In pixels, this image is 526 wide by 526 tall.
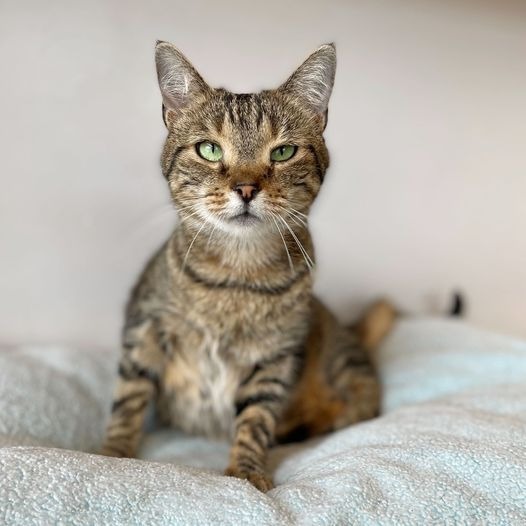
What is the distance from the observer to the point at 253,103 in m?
1.10

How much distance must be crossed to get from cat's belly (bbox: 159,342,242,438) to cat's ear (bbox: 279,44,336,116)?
0.51 meters

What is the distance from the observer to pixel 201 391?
1.26 meters

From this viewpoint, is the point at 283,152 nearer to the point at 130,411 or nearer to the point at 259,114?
the point at 259,114

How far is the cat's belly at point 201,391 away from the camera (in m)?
1.21

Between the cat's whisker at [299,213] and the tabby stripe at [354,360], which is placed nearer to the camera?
the cat's whisker at [299,213]

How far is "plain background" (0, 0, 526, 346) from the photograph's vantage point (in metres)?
1.57

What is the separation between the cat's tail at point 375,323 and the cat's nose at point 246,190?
0.86 m

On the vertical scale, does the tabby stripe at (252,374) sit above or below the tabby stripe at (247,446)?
above

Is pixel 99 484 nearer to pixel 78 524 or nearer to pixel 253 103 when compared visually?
pixel 78 524

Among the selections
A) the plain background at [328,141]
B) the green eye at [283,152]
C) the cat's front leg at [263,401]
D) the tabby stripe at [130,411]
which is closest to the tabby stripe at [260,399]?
the cat's front leg at [263,401]

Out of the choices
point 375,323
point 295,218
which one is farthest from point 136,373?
point 375,323

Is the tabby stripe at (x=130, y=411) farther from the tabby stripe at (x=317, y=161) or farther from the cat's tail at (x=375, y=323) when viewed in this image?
the cat's tail at (x=375, y=323)

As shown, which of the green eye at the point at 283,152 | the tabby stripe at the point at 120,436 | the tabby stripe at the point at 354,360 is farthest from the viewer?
the tabby stripe at the point at 354,360

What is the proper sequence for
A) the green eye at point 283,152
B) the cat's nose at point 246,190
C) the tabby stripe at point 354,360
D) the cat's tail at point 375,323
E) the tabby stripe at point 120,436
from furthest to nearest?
the cat's tail at point 375,323
the tabby stripe at point 354,360
the tabby stripe at point 120,436
the green eye at point 283,152
the cat's nose at point 246,190
